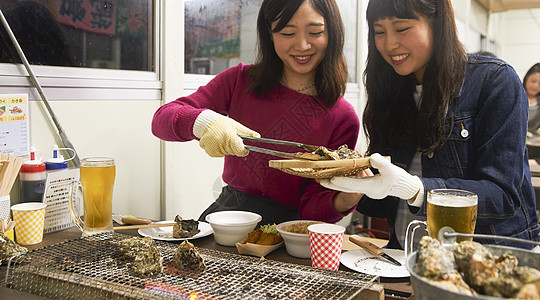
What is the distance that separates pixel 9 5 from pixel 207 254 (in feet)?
4.40

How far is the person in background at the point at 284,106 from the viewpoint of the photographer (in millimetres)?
1960

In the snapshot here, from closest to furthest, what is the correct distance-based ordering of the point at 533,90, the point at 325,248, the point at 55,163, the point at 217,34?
the point at 325,248 < the point at 55,163 < the point at 217,34 < the point at 533,90

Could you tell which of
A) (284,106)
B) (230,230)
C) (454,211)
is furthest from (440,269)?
(284,106)

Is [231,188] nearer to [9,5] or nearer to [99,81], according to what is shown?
[99,81]

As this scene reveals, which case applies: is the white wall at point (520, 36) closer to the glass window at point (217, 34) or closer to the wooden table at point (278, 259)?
the glass window at point (217, 34)

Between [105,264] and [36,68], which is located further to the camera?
[36,68]

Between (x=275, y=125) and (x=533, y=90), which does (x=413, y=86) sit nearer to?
(x=275, y=125)

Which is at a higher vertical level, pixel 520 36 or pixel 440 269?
pixel 520 36

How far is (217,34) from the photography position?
10.3 feet

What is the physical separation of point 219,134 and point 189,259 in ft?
2.05

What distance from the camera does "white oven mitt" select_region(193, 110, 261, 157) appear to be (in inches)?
68.1

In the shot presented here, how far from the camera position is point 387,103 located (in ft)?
6.56

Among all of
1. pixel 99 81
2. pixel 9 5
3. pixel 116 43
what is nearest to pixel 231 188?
pixel 99 81

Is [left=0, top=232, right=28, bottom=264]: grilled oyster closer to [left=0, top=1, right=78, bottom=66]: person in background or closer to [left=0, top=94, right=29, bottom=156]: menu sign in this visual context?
[left=0, top=94, right=29, bottom=156]: menu sign
